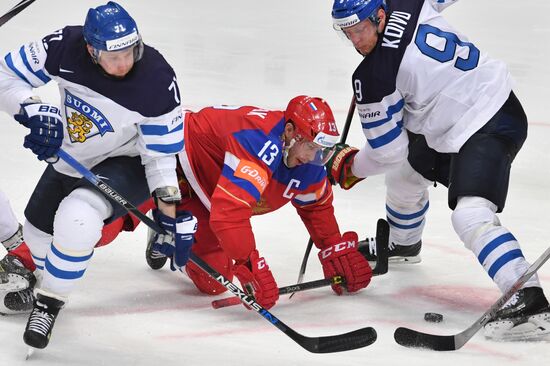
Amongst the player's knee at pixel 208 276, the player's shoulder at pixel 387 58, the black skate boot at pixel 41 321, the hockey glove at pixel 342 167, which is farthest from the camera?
the hockey glove at pixel 342 167

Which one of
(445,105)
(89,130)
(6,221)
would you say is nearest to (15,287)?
(6,221)

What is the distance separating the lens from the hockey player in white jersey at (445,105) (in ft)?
10.9

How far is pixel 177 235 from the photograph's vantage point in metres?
3.22

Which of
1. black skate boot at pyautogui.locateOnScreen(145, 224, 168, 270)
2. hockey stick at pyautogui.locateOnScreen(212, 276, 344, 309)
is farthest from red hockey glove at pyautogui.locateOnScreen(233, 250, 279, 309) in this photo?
black skate boot at pyautogui.locateOnScreen(145, 224, 168, 270)

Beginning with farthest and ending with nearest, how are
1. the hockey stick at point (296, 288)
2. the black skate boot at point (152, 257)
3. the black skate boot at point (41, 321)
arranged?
the black skate boot at point (152, 257), the hockey stick at point (296, 288), the black skate boot at point (41, 321)

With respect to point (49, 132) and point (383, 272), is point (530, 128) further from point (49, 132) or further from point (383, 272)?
point (49, 132)

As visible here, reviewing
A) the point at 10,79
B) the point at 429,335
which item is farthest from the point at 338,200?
the point at 10,79

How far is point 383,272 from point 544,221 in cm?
101

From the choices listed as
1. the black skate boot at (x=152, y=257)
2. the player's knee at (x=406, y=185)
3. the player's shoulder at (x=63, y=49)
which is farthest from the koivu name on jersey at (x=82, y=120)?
the player's knee at (x=406, y=185)

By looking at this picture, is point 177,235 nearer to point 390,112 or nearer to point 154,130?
point 154,130

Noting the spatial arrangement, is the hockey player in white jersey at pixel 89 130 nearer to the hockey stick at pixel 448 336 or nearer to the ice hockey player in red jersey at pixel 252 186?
the ice hockey player in red jersey at pixel 252 186

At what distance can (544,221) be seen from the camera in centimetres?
454

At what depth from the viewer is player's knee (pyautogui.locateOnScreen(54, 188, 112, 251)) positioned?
3043 millimetres

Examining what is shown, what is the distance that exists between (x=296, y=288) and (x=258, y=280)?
10.2 inches
